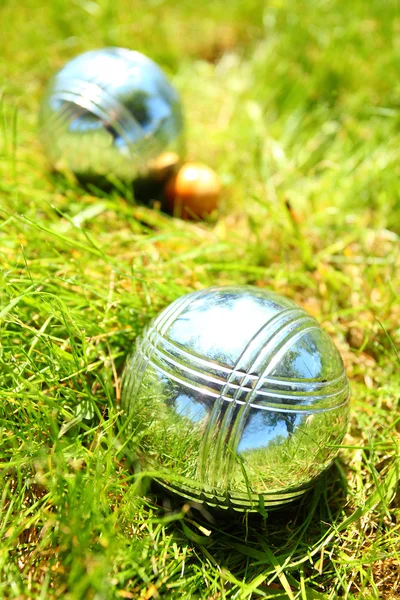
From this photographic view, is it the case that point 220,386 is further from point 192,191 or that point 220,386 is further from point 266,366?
point 192,191

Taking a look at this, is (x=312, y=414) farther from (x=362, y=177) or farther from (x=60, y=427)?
(x=362, y=177)

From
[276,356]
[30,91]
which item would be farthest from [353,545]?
[30,91]

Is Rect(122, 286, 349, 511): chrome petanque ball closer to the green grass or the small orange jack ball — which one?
the green grass

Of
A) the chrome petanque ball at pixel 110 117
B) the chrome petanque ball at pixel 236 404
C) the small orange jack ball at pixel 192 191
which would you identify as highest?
the chrome petanque ball at pixel 110 117

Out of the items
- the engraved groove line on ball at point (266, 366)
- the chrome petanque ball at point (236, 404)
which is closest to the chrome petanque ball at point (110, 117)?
the chrome petanque ball at point (236, 404)

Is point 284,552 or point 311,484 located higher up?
point 311,484

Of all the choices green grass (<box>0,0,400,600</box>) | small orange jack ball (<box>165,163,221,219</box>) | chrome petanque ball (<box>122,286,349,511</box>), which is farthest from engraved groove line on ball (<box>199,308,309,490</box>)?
small orange jack ball (<box>165,163,221,219</box>)

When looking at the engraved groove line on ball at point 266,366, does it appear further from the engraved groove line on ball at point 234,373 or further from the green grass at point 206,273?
the green grass at point 206,273
